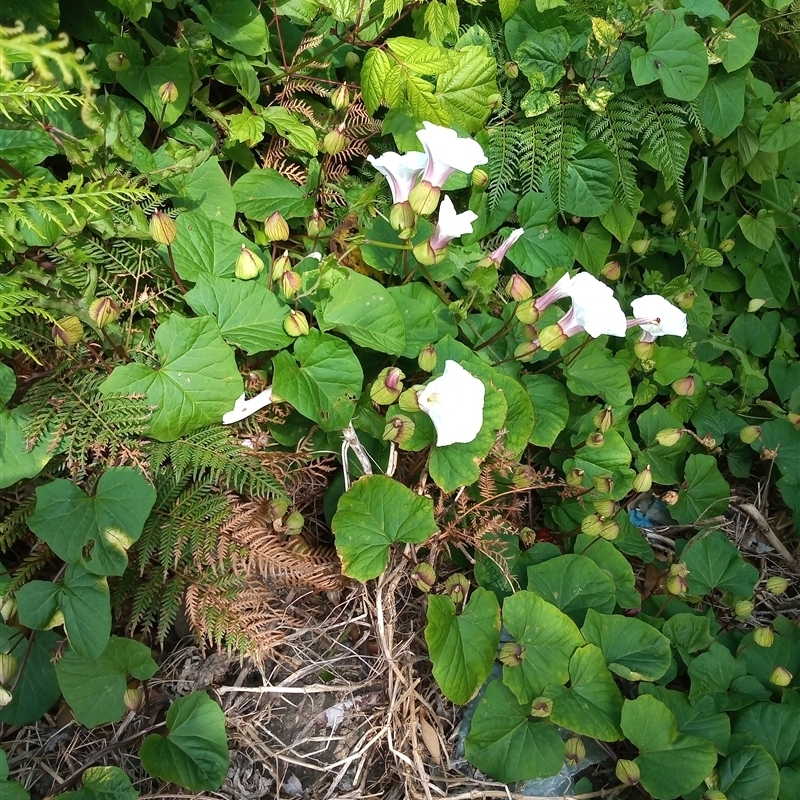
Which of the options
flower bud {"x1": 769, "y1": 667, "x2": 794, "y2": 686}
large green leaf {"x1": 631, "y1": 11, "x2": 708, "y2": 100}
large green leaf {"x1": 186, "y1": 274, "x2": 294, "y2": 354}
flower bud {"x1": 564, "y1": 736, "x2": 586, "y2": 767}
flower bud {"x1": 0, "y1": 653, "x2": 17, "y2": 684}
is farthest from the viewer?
large green leaf {"x1": 631, "y1": 11, "x2": 708, "y2": 100}

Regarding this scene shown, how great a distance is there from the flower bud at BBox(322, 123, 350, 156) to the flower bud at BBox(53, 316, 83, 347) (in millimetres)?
687

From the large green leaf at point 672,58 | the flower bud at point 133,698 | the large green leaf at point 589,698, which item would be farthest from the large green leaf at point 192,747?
the large green leaf at point 672,58

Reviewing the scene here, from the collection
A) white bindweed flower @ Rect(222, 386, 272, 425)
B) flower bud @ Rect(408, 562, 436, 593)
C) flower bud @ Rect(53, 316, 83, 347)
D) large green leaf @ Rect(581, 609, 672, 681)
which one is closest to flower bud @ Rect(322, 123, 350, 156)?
white bindweed flower @ Rect(222, 386, 272, 425)

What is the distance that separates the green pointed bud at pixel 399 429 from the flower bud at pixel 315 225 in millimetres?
492

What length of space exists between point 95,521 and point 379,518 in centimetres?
54

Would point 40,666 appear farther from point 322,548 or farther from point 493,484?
point 493,484

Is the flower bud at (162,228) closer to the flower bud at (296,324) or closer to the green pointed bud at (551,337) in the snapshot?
the flower bud at (296,324)

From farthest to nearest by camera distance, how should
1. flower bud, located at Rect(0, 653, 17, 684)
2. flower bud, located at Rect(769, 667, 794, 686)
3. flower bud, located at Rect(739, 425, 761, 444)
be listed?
flower bud, located at Rect(739, 425, 761, 444) → flower bud, located at Rect(769, 667, 794, 686) → flower bud, located at Rect(0, 653, 17, 684)

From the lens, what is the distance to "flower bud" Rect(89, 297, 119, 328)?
1.22 metres

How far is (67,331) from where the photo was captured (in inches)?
47.8

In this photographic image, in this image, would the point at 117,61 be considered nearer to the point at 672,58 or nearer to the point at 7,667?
the point at 7,667

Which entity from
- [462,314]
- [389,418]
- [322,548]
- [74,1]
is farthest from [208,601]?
[74,1]

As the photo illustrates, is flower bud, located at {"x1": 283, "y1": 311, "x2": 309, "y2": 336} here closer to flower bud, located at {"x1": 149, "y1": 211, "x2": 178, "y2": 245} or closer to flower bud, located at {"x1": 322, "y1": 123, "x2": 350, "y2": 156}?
flower bud, located at {"x1": 149, "y1": 211, "x2": 178, "y2": 245}

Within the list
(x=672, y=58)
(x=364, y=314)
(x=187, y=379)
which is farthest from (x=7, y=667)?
(x=672, y=58)
